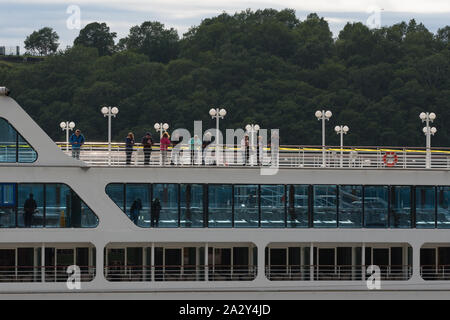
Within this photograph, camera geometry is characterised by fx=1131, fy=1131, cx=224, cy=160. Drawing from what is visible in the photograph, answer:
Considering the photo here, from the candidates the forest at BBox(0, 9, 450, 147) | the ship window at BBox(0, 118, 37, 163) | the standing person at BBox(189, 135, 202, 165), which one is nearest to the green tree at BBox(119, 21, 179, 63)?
the forest at BBox(0, 9, 450, 147)

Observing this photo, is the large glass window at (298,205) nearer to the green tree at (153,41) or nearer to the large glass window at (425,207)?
the large glass window at (425,207)

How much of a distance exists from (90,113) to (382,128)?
2402 centimetres

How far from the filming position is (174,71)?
100812 mm

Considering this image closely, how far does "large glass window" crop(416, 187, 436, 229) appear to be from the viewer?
112 feet

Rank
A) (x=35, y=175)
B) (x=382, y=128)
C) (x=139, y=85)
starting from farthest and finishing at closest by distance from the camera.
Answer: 1. (x=139, y=85)
2. (x=382, y=128)
3. (x=35, y=175)

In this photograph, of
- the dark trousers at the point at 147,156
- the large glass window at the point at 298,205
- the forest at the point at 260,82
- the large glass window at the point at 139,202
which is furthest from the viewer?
the forest at the point at 260,82

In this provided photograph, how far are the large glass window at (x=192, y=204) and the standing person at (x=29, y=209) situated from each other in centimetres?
429

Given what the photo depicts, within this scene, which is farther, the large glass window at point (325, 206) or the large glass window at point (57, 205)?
the large glass window at point (325, 206)

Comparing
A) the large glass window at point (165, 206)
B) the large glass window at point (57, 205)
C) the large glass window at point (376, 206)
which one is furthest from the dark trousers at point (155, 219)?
the large glass window at point (376, 206)

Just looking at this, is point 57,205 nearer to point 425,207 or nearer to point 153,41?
point 425,207

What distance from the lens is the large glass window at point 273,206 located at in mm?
33469

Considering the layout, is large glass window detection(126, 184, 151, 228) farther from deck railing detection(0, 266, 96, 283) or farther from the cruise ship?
deck railing detection(0, 266, 96, 283)
